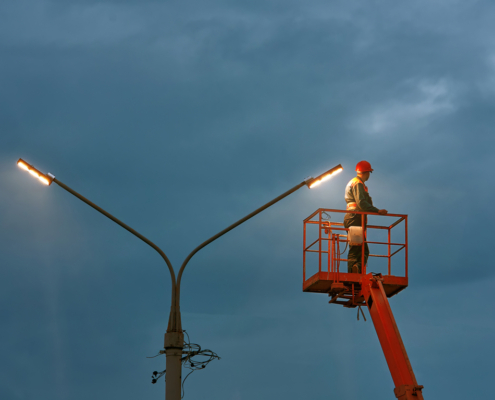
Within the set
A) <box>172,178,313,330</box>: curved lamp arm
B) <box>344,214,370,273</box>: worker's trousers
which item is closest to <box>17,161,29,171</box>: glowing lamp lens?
<box>172,178,313,330</box>: curved lamp arm

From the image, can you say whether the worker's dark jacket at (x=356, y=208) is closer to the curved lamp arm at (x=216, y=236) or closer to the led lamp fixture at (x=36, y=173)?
the curved lamp arm at (x=216, y=236)

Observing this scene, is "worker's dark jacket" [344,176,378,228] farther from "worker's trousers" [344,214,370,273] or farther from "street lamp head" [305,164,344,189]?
"street lamp head" [305,164,344,189]

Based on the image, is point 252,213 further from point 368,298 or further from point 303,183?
point 368,298

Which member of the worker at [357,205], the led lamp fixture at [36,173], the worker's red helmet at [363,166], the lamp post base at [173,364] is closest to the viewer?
the lamp post base at [173,364]

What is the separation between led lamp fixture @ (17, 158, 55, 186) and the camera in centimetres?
1512

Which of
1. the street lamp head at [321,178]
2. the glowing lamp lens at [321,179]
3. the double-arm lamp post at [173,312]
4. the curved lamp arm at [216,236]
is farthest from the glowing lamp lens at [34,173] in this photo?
the glowing lamp lens at [321,179]

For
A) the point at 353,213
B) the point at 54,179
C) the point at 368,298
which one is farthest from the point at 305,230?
the point at 54,179

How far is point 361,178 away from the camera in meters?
19.5

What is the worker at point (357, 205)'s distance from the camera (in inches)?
744

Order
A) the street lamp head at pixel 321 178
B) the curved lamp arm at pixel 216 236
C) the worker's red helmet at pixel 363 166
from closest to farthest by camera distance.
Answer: the curved lamp arm at pixel 216 236 → the street lamp head at pixel 321 178 → the worker's red helmet at pixel 363 166

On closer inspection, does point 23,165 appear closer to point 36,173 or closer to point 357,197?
point 36,173

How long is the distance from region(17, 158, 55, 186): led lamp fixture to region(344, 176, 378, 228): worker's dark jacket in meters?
7.78

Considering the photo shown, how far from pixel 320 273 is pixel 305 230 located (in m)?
1.67

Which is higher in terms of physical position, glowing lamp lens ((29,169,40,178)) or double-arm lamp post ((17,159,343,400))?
glowing lamp lens ((29,169,40,178))
